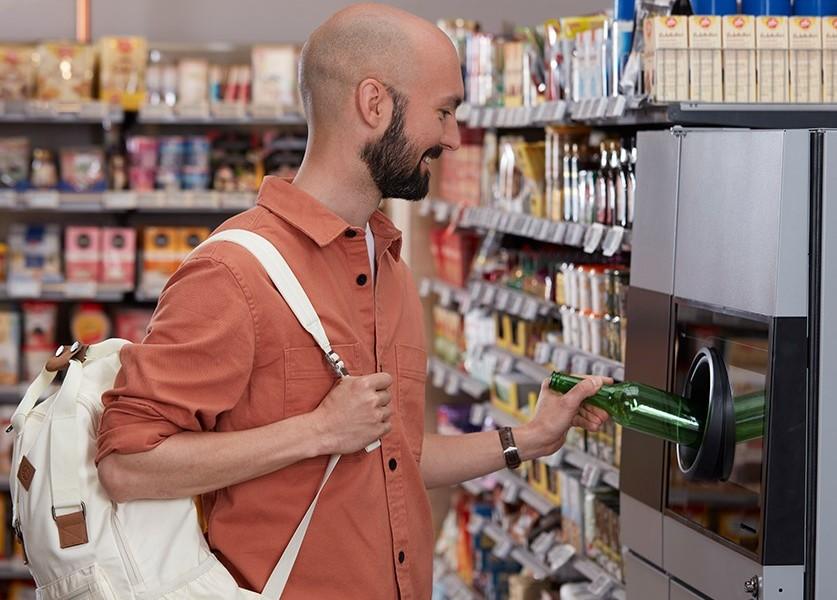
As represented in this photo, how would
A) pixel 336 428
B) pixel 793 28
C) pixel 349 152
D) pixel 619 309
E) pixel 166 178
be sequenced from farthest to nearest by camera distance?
pixel 166 178 < pixel 619 309 < pixel 793 28 < pixel 349 152 < pixel 336 428

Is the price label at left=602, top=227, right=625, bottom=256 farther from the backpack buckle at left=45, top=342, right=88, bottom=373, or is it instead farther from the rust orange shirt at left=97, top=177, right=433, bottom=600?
the backpack buckle at left=45, top=342, right=88, bottom=373

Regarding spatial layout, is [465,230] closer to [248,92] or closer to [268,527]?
[248,92]

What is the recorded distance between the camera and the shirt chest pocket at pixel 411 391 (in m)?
2.57

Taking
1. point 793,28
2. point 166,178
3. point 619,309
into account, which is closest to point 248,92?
point 166,178

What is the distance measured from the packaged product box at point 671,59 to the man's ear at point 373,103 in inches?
37.5

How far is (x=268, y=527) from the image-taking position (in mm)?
2400

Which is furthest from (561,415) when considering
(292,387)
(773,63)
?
(773,63)

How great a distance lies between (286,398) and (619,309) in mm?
1841

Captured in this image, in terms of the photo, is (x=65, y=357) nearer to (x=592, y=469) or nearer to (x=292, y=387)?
(x=292, y=387)

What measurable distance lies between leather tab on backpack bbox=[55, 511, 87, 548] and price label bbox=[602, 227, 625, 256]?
1.91 metres

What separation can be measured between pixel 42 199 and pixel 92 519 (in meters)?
4.96

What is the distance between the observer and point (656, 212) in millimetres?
3174

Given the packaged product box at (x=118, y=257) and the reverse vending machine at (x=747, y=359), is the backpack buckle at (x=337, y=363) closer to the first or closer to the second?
the reverse vending machine at (x=747, y=359)

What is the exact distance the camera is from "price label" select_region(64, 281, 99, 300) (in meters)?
7.03
